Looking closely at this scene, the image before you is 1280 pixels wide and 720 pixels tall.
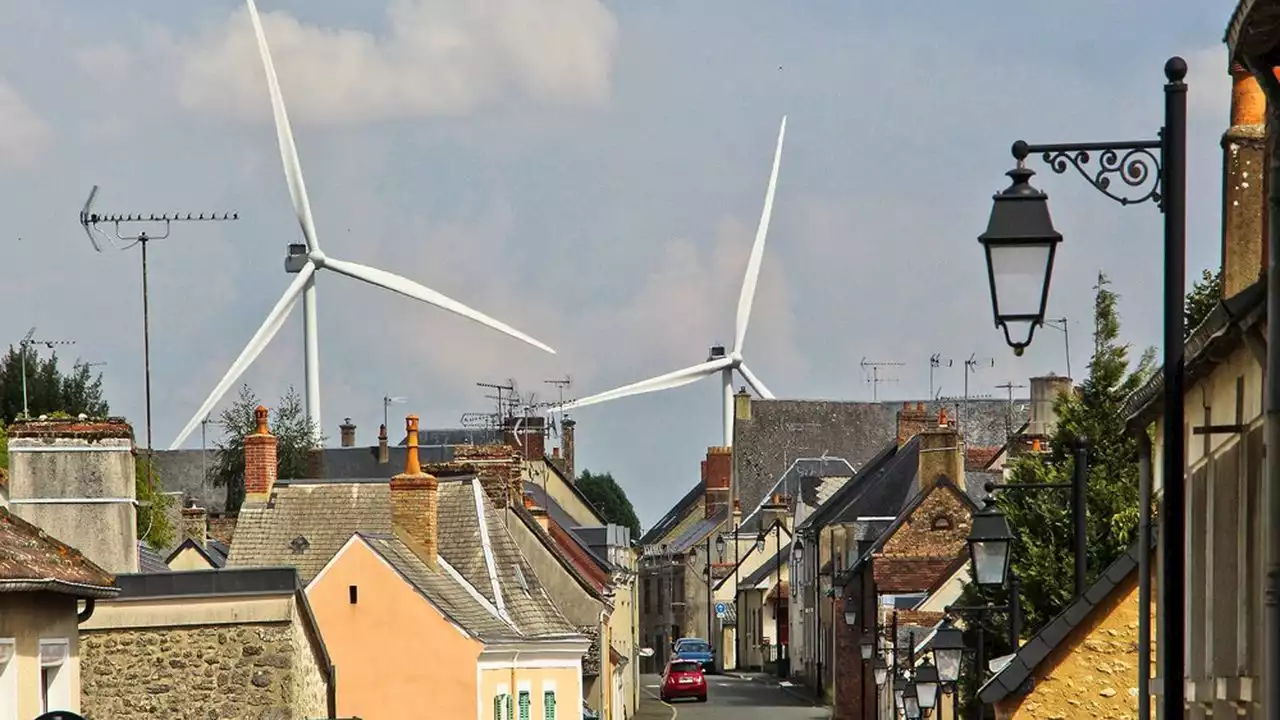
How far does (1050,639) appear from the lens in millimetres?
24875

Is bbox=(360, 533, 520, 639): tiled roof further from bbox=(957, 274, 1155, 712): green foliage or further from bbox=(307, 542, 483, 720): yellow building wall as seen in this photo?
bbox=(957, 274, 1155, 712): green foliage

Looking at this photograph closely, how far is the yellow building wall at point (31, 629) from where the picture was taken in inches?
722

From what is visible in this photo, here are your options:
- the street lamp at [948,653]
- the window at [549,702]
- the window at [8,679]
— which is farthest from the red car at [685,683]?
the window at [8,679]

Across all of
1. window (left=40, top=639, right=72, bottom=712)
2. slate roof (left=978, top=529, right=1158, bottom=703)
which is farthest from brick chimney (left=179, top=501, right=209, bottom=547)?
window (left=40, top=639, right=72, bottom=712)

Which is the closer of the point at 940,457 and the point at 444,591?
the point at 444,591

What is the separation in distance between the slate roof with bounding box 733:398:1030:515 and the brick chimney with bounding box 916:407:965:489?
5779cm

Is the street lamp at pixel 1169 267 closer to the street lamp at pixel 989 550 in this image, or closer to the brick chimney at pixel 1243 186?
the brick chimney at pixel 1243 186

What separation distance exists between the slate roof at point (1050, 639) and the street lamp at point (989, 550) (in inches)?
161

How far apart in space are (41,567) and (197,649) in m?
6.41

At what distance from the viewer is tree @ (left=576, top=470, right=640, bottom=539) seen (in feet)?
582

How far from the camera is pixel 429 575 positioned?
4162cm

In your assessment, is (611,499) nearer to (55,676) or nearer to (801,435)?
(801,435)

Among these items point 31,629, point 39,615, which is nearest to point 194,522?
point 39,615

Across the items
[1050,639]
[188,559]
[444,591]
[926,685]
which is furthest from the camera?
[188,559]
